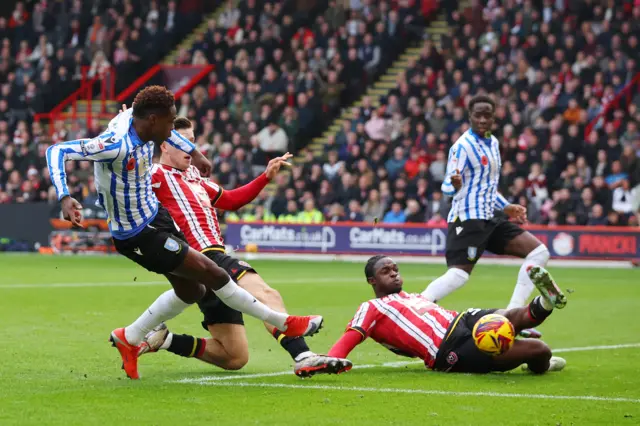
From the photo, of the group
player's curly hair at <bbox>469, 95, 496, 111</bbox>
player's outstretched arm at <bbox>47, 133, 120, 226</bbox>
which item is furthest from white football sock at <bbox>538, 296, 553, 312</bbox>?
player's curly hair at <bbox>469, 95, 496, 111</bbox>

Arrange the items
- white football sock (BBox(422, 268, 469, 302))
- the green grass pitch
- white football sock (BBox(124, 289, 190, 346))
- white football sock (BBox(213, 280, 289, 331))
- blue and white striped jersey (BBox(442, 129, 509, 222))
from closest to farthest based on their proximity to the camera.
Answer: the green grass pitch < white football sock (BBox(213, 280, 289, 331)) < white football sock (BBox(124, 289, 190, 346)) < white football sock (BBox(422, 268, 469, 302)) < blue and white striped jersey (BBox(442, 129, 509, 222))

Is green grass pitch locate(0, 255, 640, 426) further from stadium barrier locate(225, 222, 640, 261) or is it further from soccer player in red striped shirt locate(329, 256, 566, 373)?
stadium barrier locate(225, 222, 640, 261)

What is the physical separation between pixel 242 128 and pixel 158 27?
7.52 m

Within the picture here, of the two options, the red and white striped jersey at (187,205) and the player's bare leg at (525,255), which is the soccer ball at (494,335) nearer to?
the red and white striped jersey at (187,205)

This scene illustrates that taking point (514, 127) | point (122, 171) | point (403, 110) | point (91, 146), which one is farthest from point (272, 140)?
point (91, 146)

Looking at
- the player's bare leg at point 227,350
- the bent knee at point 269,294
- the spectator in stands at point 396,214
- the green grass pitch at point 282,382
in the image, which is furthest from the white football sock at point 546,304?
the spectator in stands at point 396,214

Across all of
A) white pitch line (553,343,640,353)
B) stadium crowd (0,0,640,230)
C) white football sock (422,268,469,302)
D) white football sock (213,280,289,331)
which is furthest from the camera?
stadium crowd (0,0,640,230)

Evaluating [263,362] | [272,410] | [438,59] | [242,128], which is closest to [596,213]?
[438,59]

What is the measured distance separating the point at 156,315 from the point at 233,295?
0.73 meters

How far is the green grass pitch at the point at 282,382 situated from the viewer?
695cm

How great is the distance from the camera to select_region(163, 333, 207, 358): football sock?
30.2 ft

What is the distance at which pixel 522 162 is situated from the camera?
87.1 ft

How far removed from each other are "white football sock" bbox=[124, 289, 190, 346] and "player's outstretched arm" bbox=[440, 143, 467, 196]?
3.87 metres

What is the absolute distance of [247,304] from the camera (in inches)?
335
